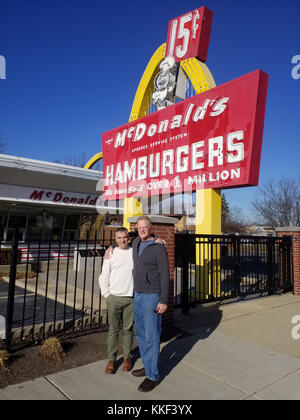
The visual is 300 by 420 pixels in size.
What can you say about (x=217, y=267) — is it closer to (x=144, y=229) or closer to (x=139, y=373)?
(x=139, y=373)

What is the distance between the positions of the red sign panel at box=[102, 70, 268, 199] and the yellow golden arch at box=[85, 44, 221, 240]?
1.48 ft

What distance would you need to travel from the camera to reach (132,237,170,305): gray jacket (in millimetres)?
3684

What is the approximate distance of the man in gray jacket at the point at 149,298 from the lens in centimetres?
360

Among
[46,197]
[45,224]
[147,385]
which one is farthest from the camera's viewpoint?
[45,224]

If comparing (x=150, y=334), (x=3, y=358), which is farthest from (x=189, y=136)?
(x=3, y=358)

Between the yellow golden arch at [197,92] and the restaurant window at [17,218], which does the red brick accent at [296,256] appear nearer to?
the yellow golden arch at [197,92]

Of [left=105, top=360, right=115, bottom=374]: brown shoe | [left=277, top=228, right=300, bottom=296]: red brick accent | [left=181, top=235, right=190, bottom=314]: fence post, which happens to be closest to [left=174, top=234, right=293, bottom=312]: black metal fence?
[left=181, top=235, right=190, bottom=314]: fence post

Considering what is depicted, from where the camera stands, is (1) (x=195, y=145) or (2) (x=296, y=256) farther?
(2) (x=296, y=256)

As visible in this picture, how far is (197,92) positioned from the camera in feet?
32.6

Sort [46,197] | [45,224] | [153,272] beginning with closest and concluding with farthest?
[153,272] < [46,197] < [45,224]

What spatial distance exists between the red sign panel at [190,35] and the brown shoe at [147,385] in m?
9.64

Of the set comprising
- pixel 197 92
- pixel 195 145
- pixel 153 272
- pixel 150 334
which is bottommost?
pixel 150 334

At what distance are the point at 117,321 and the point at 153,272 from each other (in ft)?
2.87
